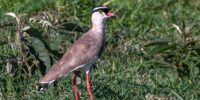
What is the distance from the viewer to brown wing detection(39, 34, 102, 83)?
7.45 meters

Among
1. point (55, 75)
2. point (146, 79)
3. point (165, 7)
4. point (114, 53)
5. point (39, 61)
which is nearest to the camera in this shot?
point (55, 75)

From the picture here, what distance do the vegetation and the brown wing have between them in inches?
12.8

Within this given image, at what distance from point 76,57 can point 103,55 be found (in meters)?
1.82

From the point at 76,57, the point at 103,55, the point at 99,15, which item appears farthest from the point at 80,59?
the point at 103,55

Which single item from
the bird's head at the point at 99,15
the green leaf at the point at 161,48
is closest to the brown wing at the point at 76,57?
the bird's head at the point at 99,15

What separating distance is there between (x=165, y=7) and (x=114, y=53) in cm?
270

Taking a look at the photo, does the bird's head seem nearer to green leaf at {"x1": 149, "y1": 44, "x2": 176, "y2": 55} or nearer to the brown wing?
the brown wing

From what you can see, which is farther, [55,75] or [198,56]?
[198,56]

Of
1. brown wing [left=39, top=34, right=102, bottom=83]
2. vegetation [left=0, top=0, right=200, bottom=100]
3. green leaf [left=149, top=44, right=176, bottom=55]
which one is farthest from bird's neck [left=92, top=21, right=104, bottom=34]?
green leaf [left=149, top=44, right=176, bottom=55]

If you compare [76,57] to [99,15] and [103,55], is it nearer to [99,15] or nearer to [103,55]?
[99,15]

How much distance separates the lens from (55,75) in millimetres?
7430

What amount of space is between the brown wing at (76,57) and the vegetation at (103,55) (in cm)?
32

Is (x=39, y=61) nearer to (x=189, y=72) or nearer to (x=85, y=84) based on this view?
(x=85, y=84)

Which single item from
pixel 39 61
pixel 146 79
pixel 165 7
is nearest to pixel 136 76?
pixel 146 79
